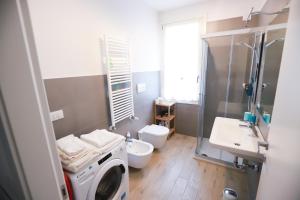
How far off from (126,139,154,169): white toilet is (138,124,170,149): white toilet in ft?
1.02

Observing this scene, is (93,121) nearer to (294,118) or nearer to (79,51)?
(79,51)

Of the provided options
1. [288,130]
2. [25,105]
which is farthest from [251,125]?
[25,105]

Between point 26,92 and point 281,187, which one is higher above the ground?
point 26,92

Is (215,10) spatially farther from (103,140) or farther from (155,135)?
(103,140)

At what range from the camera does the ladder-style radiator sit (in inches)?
72.5

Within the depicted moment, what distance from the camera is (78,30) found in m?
1.55

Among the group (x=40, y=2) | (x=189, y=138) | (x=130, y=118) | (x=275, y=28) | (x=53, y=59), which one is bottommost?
(x=189, y=138)

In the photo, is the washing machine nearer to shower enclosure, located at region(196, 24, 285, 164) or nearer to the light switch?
the light switch

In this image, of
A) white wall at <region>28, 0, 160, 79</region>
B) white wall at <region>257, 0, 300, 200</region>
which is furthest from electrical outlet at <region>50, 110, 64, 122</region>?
white wall at <region>257, 0, 300, 200</region>

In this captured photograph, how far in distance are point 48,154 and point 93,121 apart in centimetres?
127

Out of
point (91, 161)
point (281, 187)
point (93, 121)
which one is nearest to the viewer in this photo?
point (281, 187)

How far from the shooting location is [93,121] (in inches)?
70.8

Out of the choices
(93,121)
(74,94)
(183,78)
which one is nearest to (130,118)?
(93,121)

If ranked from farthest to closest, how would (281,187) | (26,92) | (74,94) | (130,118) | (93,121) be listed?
1. (130,118)
2. (93,121)
3. (74,94)
4. (281,187)
5. (26,92)
